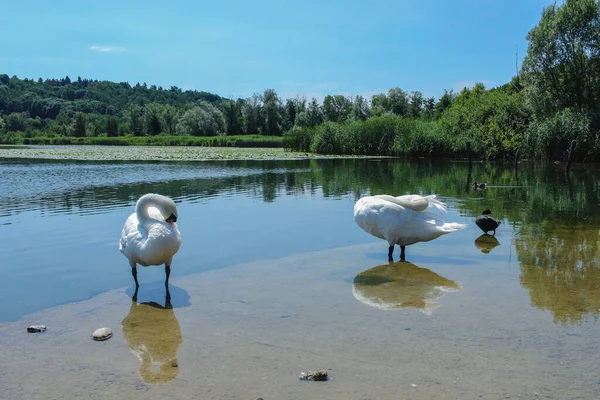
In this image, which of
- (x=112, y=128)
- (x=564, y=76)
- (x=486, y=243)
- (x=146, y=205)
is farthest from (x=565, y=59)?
(x=112, y=128)

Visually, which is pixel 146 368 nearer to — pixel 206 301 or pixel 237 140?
pixel 206 301

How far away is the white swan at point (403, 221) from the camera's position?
10.6 metres

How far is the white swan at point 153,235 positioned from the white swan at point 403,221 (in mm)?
4000

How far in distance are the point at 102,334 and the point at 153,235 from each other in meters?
2.02

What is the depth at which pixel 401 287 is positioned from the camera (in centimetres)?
890

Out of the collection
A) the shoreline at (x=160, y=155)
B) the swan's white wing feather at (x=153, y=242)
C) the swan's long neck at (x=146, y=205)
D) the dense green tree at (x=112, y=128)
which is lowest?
the shoreline at (x=160, y=155)

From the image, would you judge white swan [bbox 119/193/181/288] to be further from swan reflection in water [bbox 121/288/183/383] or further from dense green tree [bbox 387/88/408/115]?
dense green tree [bbox 387/88/408/115]

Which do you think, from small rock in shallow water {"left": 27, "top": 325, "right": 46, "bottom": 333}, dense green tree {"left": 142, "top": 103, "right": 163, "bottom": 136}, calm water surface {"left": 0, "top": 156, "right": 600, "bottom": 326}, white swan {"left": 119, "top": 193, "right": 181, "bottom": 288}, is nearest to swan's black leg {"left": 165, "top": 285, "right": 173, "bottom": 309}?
white swan {"left": 119, "top": 193, "right": 181, "bottom": 288}

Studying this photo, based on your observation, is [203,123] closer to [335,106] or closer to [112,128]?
[335,106]

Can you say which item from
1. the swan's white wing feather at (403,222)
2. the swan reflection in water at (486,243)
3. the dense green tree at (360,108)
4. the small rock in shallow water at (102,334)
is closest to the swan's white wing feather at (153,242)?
the small rock in shallow water at (102,334)

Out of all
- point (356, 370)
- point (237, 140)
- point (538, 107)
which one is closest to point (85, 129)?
point (237, 140)

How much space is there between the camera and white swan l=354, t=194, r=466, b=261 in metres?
10.6

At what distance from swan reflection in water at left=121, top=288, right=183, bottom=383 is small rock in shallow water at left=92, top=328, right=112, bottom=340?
0.65ft

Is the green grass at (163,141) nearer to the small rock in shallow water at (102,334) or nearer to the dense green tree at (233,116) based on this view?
the dense green tree at (233,116)
